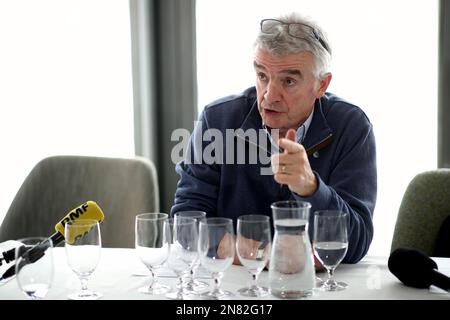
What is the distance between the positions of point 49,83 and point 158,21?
0.71m

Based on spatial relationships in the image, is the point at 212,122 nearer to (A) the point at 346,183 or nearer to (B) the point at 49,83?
(A) the point at 346,183

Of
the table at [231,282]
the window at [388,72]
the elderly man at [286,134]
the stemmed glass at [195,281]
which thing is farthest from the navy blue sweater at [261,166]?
the window at [388,72]

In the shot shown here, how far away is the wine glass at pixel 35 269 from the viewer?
1.39 metres

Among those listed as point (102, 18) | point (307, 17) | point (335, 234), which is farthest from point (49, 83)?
point (335, 234)

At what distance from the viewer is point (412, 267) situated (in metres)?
1.50

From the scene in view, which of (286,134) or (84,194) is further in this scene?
(84,194)

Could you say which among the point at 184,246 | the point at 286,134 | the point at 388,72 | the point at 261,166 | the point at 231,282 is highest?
the point at 388,72

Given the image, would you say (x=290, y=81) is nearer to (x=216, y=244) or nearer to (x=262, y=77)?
(x=262, y=77)

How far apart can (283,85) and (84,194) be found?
0.83 metres

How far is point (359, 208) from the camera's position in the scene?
75.7 inches

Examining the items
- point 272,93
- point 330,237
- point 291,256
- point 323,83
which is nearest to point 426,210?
point 323,83

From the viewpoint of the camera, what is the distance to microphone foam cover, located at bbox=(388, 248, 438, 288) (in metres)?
1.49

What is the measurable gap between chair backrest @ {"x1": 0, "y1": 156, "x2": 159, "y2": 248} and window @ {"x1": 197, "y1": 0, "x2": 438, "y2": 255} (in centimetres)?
104

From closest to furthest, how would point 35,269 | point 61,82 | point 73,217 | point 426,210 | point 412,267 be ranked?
point 35,269, point 412,267, point 73,217, point 426,210, point 61,82
